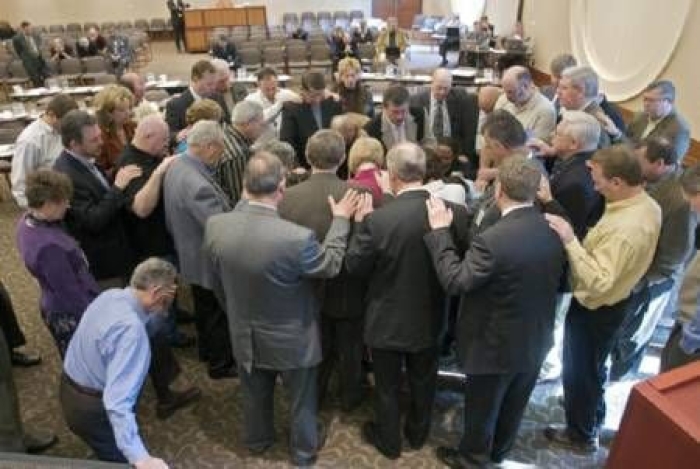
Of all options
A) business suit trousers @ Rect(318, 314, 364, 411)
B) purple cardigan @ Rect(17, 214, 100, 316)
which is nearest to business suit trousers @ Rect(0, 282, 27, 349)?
purple cardigan @ Rect(17, 214, 100, 316)

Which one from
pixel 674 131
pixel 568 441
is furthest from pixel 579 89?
pixel 568 441

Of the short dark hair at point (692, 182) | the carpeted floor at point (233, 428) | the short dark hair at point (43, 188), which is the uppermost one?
the short dark hair at point (692, 182)

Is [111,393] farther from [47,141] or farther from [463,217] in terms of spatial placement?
[47,141]

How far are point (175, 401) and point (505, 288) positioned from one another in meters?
1.91

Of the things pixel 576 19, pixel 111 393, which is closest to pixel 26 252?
pixel 111 393

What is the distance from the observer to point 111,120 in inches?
126

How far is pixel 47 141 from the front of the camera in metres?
3.53

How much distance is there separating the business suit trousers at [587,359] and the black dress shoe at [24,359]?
3.05 metres

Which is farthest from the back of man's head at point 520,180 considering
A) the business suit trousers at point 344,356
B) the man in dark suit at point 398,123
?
the man in dark suit at point 398,123

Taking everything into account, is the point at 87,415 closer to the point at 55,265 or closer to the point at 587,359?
the point at 55,265

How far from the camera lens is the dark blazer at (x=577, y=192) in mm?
2555

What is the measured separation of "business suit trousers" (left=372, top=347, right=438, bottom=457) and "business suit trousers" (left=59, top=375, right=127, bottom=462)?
1113 millimetres

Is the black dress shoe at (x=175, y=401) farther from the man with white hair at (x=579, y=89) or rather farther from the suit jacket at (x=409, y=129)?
the man with white hair at (x=579, y=89)

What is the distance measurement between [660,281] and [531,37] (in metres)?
9.22
